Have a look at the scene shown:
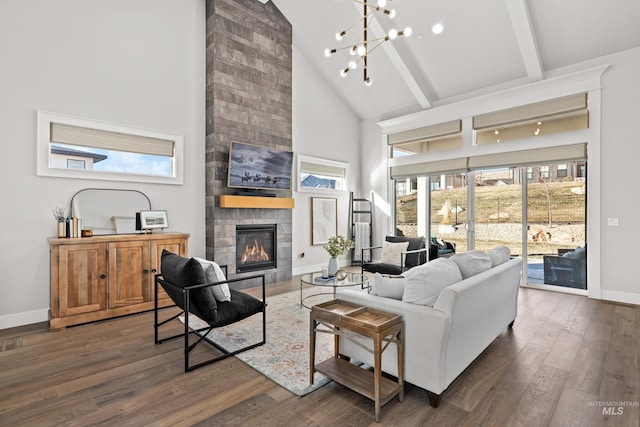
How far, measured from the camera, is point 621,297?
4.35 metres

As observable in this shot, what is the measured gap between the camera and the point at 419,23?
503 cm

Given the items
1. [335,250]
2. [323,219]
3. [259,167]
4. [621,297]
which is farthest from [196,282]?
[621,297]

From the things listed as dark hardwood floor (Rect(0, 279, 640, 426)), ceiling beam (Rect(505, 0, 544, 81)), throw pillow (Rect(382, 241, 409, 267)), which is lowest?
dark hardwood floor (Rect(0, 279, 640, 426))

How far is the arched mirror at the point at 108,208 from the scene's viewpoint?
152 inches

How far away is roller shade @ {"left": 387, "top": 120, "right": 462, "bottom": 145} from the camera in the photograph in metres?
5.87

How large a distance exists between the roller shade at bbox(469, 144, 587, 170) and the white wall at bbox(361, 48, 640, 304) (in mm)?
232

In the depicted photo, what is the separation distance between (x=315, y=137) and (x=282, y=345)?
4.47m

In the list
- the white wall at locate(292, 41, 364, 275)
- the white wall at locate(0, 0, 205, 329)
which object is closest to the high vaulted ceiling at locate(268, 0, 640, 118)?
the white wall at locate(292, 41, 364, 275)

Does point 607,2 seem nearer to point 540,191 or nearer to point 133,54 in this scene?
point 540,191

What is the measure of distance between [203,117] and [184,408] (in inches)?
159

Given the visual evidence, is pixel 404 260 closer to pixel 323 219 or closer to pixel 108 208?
pixel 323 219

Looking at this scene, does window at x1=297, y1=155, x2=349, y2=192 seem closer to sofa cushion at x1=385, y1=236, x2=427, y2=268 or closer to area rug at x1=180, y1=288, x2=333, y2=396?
sofa cushion at x1=385, y1=236, x2=427, y2=268

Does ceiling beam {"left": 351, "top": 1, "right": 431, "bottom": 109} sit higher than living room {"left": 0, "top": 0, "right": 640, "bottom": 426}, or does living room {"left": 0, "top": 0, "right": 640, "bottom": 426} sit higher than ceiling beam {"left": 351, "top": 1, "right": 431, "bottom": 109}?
ceiling beam {"left": 351, "top": 1, "right": 431, "bottom": 109}

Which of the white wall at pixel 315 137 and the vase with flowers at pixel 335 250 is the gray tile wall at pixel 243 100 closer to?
the white wall at pixel 315 137
